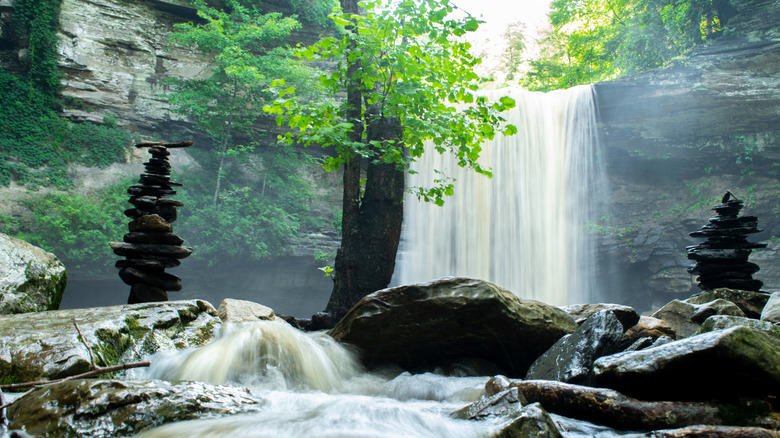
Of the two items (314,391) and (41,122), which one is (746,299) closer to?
(314,391)

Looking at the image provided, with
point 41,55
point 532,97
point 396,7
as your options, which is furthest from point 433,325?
point 41,55

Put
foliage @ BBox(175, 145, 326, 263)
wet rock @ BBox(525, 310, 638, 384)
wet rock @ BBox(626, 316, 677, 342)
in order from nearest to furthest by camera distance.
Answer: wet rock @ BBox(525, 310, 638, 384) → wet rock @ BBox(626, 316, 677, 342) → foliage @ BBox(175, 145, 326, 263)

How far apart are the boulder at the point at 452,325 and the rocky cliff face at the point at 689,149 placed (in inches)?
635

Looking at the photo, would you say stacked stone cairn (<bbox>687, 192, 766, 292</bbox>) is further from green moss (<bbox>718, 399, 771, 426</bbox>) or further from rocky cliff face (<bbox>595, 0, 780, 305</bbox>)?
rocky cliff face (<bbox>595, 0, 780, 305</bbox>)

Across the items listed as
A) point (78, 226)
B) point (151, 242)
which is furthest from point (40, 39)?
point (151, 242)

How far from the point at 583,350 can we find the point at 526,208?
15183 millimetres

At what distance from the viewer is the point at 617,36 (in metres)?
23.4

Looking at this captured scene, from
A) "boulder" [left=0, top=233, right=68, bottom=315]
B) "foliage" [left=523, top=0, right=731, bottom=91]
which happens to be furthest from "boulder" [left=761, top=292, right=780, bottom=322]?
"foliage" [left=523, top=0, right=731, bottom=91]

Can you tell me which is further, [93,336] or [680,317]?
[680,317]

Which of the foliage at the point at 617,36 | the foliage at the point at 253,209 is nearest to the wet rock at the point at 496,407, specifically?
the foliage at the point at 253,209

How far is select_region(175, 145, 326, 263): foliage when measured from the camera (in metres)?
19.7

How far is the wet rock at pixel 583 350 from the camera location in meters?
3.38

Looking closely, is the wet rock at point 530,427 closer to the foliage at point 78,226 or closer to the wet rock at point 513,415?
the wet rock at point 513,415

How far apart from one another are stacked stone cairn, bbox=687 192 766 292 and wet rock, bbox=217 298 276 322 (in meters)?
→ 6.46
